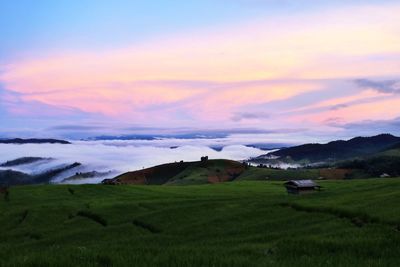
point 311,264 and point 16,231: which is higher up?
point 311,264

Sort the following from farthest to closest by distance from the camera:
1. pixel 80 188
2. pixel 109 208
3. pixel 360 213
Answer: pixel 80 188 → pixel 109 208 → pixel 360 213

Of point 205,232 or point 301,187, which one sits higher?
point 301,187

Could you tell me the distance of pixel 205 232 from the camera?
146 feet

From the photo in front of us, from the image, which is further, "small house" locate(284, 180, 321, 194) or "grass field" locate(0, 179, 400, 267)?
"small house" locate(284, 180, 321, 194)

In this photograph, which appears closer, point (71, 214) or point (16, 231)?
point (16, 231)

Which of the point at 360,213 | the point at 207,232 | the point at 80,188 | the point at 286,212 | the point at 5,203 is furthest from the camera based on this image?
the point at 80,188

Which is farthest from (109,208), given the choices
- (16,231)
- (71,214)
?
(16,231)

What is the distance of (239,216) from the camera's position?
174 feet

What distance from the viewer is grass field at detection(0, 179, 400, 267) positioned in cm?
1769

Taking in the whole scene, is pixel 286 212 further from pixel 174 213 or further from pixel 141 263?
pixel 141 263

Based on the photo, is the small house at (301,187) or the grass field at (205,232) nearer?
the grass field at (205,232)

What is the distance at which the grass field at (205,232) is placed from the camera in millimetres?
17688

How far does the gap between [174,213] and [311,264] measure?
43.9m

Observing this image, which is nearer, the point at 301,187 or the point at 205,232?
the point at 205,232
